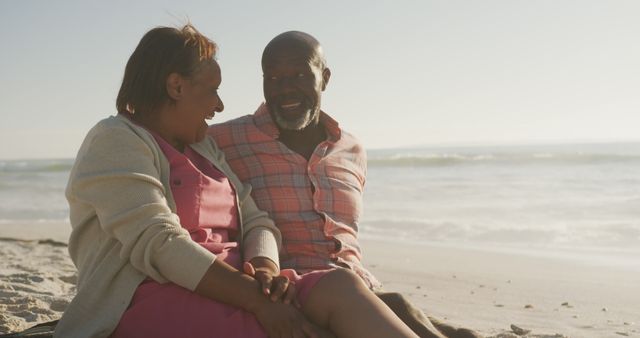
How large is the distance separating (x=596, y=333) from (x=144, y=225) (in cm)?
319

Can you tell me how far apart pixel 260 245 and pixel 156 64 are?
0.82 m

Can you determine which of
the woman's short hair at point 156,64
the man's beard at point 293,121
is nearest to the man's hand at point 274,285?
the woman's short hair at point 156,64

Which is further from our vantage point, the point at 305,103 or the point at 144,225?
the point at 305,103

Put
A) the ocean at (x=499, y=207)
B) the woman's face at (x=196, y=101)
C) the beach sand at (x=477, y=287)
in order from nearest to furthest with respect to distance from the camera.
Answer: the woman's face at (x=196, y=101) < the beach sand at (x=477, y=287) < the ocean at (x=499, y=207)

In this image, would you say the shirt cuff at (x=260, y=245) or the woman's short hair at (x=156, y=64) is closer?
the woman's short hair at (x=156, y=64)

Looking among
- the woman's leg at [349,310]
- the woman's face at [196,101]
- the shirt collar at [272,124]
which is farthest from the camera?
the shirt collar at [272,124]

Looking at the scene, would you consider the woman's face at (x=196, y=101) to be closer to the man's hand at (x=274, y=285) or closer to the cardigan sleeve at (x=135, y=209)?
the cardigan sleeve at (x=135, y=209)

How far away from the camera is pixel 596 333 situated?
4.75 meters

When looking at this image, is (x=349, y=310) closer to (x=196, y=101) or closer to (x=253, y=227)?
(x=253, y=227)

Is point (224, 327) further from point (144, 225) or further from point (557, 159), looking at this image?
point (557, 159)

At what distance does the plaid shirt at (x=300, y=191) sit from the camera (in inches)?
145

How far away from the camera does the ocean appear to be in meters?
9.25

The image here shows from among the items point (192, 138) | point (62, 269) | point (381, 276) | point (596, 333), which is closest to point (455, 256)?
point (381, 276)

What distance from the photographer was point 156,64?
2.97m
